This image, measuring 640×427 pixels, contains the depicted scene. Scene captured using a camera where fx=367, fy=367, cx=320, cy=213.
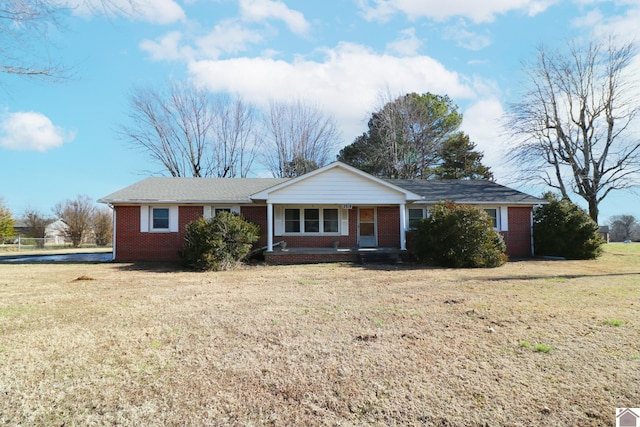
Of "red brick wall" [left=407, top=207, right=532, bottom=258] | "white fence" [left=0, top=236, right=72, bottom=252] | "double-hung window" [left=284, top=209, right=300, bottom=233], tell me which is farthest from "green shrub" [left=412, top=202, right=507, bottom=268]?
"white fence" [left=0, top=236, right=72, bottom=252]

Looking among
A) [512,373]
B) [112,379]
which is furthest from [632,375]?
[112,379]

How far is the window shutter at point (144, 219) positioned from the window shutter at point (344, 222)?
8.93 meters

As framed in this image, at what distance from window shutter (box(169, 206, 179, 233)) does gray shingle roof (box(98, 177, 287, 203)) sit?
1.83 feet

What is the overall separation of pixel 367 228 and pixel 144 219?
10.4m

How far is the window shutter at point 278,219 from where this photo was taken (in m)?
17.5

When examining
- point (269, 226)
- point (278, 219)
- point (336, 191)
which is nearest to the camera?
point (269, 226)

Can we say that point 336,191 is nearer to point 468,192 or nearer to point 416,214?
point 416,214

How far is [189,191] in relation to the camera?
17.7 metres

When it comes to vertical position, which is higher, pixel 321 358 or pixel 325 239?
pixel 325 239

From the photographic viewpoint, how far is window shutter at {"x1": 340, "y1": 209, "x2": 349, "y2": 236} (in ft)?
58.7

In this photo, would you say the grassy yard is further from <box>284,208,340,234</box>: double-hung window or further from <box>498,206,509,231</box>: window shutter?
<box>498,206,509,231</box>: window shutter

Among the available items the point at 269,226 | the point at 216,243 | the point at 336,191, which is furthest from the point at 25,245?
the point at 336,191

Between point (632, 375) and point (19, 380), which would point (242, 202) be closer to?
point (19, 380)

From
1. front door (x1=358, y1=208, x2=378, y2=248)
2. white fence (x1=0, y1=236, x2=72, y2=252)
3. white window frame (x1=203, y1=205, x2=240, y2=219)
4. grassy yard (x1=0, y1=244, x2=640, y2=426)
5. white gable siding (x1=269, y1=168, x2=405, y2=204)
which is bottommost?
grassy yard (x1=0, y1=244, x2=640, y2=426)
